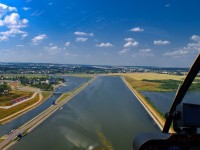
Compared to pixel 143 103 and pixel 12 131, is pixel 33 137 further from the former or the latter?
pixel 143 103

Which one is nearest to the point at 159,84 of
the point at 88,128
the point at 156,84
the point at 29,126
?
the point at 156,84

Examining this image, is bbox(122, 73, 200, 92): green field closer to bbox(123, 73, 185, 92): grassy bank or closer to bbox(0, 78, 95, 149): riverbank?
bbox(123, 73, 185, 92): grassy bank

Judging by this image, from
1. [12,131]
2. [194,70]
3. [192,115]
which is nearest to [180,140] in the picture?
[192,115]

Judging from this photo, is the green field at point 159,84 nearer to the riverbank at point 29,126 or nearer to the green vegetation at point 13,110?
the green vegetation at point 13,110

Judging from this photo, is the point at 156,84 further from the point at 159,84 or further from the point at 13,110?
the point at 13,110

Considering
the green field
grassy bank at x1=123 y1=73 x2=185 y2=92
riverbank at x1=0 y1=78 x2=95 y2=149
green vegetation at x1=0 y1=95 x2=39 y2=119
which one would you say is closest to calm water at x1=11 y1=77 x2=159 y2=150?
riverbank at x1=0 y1=78 x2=95 y2=149

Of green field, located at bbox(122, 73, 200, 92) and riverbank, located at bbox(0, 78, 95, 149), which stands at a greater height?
green field, located at bbox(122, 73, 200, 92)

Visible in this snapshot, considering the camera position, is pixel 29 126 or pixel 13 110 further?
pixel 13 110

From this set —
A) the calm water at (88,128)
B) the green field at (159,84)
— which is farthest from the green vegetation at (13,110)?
the green field at (159,84)
